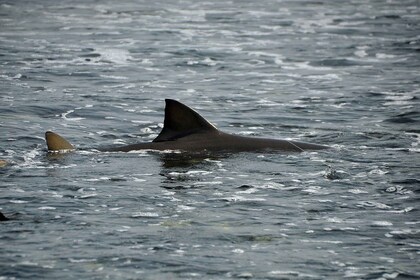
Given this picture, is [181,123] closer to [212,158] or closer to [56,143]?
[212,158]

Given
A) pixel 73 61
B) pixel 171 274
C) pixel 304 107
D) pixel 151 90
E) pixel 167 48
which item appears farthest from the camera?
pixel 167 48

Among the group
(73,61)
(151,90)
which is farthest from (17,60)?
(151,90)

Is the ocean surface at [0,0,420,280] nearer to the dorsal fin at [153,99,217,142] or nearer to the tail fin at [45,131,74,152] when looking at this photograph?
the tail fin at [45,131,74,152]

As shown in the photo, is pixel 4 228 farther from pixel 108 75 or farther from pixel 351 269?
pixel 108 75

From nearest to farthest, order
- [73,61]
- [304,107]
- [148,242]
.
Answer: [148,242], [304,107], [73,61]

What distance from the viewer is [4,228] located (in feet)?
33.8

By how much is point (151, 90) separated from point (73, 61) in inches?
159

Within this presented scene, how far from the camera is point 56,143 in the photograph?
14.1m

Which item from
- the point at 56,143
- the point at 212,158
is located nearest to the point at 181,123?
the point at 212,158

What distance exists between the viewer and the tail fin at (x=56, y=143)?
45.6ft

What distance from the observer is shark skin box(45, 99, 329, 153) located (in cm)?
1399

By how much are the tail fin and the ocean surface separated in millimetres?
170

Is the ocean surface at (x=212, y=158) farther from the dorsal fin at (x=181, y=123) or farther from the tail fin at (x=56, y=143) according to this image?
the dorsal fin at (x=181, y=123)

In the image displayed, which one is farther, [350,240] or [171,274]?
[350,240]
